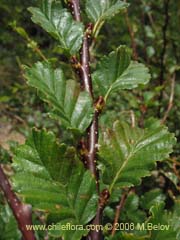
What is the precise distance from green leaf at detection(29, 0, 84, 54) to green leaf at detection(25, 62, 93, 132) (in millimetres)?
48

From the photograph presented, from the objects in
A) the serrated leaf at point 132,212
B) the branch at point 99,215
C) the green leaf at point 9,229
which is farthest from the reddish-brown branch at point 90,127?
the serrated leaf at point 132,212

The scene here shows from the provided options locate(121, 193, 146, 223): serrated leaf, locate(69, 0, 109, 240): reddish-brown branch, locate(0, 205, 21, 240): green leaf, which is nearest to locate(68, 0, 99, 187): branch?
locate(69, 0, 109, 240): reddish-brown branch

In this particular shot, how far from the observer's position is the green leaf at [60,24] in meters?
0.58

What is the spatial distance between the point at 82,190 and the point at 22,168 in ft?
0.21

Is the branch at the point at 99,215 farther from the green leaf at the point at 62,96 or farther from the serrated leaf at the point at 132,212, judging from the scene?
the serrated leaf at the point at 132,212

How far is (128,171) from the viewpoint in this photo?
0.53m

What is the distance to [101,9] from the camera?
2.18 ft

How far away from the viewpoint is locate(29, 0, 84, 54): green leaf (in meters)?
0.58

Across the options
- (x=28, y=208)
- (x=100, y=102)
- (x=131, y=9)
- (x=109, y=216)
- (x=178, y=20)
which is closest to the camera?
(x=28, y=208)

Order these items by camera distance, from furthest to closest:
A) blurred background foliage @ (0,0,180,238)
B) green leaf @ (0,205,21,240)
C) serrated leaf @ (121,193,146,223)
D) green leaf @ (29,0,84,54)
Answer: blurred background foliage @ (0,0,180,238)
serrated leaf @ (121,193,146,223)
green leaf @ (0,205,21,240)
green leaf @ (29,0,84,54)

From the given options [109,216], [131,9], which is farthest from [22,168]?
[131,9]

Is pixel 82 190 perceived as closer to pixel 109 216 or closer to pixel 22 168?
pixel 22 168

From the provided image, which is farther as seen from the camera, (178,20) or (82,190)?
(178,20)

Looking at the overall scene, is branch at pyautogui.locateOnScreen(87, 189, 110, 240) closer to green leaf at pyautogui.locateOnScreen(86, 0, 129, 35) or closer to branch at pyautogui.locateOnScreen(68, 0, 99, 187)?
branch at pyautogui.locateOnScreen(68, 0, 99, 187)
